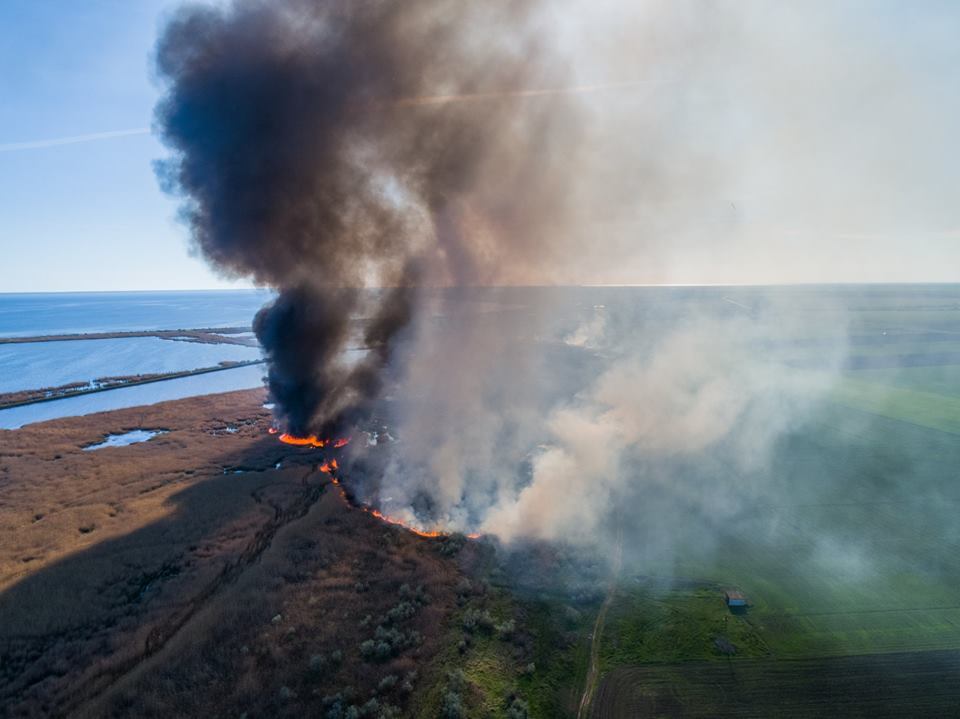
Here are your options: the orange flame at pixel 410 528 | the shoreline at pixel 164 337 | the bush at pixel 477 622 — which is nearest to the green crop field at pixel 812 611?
the bush at pixel 477 622

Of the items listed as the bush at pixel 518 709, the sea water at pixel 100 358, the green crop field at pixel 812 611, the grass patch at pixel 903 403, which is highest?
the sea water at pixel 100 358

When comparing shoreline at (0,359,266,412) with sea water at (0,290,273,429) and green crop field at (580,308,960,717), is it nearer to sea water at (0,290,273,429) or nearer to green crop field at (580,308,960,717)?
sea water at (0,290,273,429)

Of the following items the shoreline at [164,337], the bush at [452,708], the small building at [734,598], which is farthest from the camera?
the shoreline at [164,337]

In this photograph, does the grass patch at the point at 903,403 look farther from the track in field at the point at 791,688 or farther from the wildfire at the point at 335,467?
the wildfire at the point at 335,467

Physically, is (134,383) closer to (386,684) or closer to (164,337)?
(164,337)

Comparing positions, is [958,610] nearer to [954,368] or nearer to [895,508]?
[895,508]

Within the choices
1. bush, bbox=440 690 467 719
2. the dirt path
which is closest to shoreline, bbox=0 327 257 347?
the dirt path
